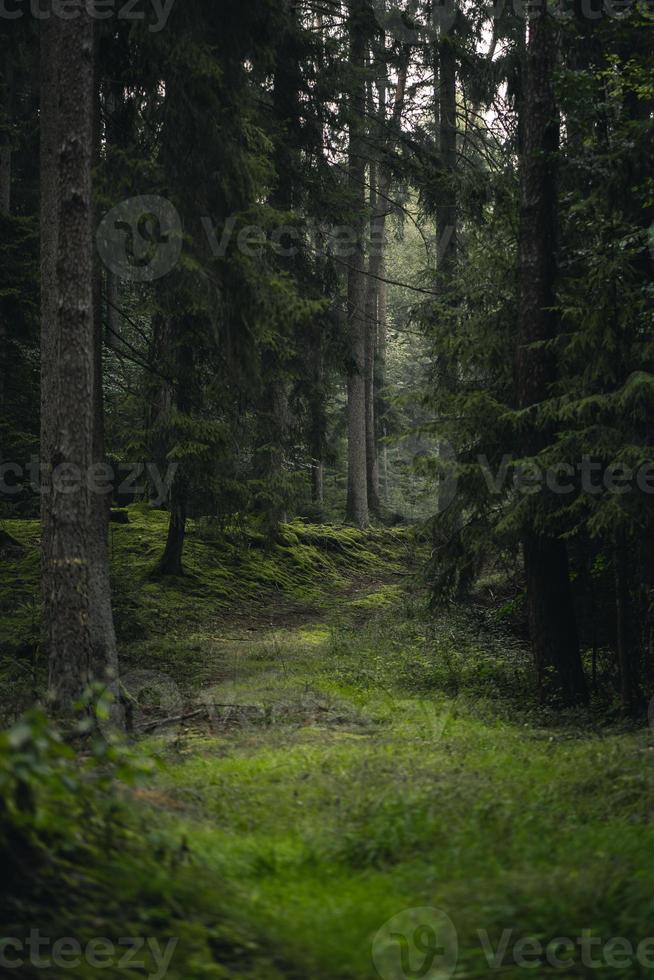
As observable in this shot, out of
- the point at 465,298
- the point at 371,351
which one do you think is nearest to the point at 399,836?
the point at 465,298

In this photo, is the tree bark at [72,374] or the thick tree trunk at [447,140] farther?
the thick tree trunk at [447,140]

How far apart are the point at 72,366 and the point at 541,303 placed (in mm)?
6145

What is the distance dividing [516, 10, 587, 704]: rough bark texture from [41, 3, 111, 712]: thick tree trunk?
561cm

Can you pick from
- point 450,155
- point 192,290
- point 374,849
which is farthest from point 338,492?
point 374,849

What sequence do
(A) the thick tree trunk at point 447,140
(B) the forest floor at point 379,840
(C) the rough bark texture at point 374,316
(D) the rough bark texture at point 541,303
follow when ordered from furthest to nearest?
(C) the rough bark texture at point 374,316 < (A) the thick tree trunk at point 447,140 < (D) the rough bark texture at point 541,303 < (B) the forest floor at point 379,840

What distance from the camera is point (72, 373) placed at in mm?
8867

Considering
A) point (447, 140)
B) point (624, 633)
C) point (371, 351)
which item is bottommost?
point (624, 633)

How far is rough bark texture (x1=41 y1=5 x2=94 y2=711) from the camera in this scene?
28.1 ft

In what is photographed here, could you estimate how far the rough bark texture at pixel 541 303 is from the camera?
11398mm

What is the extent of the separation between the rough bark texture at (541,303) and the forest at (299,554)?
41 millimetres

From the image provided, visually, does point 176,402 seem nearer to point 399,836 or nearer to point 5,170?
point 5,170

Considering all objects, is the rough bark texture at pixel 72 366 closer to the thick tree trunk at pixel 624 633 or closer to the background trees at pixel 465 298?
the background trees at pixel 465 298

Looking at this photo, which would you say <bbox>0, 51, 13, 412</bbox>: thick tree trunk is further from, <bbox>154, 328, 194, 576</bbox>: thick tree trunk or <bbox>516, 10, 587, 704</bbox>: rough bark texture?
<bbox>516, 10, 587, 704</bbox>: rough bark texture

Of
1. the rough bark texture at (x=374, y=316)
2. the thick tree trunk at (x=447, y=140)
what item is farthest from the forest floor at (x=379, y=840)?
the rough bark texture at (x=374, y=316)
